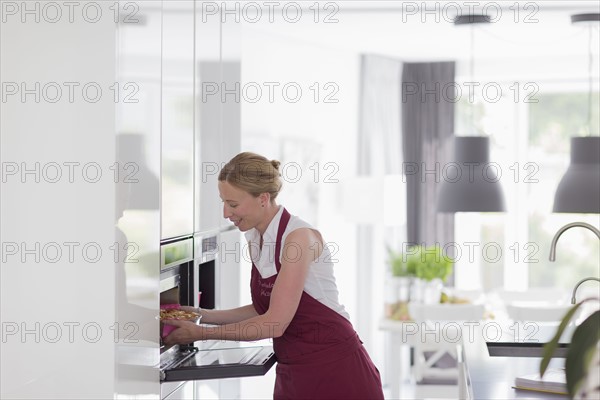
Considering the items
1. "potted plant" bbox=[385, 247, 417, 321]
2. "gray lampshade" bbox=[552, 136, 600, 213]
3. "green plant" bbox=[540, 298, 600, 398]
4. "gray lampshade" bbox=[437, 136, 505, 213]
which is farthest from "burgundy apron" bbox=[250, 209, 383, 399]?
"potted plant" bbox=[385, 247, 417, 321]

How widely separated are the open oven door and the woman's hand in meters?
0.08

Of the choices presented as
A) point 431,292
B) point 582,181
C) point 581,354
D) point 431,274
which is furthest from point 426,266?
point 581,354

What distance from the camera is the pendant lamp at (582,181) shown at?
13.7 ft

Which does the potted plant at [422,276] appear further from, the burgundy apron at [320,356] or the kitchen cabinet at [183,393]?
the burgundy apron at [320,356]

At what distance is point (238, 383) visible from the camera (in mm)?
3797

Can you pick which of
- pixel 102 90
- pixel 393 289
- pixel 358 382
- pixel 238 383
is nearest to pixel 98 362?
pixel 102 90

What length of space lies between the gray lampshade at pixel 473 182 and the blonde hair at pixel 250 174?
7.74 feet

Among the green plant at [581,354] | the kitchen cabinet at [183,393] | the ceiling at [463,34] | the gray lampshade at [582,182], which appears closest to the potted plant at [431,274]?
the ceiling at [463,34]

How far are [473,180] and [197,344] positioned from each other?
229cm

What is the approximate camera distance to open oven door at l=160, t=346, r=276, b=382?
2.59m

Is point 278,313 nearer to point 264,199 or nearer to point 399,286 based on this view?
point 264,199

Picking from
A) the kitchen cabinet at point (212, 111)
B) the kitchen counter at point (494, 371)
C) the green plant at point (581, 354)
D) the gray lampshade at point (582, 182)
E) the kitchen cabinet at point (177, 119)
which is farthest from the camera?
the gray lampshade at point (582, 182)

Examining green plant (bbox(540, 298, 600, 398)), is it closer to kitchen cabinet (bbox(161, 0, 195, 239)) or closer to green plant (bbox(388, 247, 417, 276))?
kitchen cabinet (bbox(161, 0, 195, 239))

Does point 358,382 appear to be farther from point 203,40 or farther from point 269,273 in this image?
point 203,40
